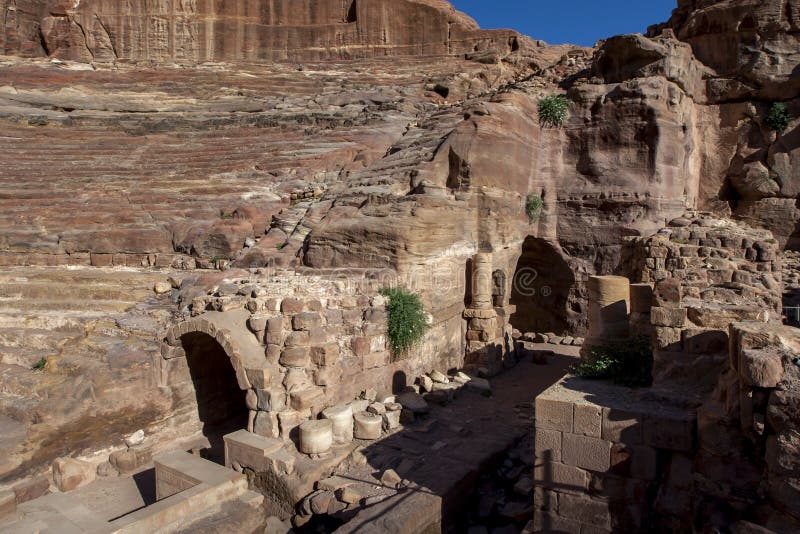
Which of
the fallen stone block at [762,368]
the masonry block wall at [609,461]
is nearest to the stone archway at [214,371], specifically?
the masonry block wall at [609,461]

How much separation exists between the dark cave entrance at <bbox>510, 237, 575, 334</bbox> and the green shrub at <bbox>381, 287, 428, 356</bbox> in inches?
251

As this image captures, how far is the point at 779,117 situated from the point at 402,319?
44.1ft

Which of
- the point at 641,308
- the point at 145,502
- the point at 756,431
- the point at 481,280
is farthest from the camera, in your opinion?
the point at 481,280

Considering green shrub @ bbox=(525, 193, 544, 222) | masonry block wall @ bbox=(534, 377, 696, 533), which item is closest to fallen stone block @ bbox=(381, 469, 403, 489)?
masonry block wall @ bbox=(534, 377, 696, 533)

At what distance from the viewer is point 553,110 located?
14219 millimetres

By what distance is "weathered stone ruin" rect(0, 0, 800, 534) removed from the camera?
5.19m

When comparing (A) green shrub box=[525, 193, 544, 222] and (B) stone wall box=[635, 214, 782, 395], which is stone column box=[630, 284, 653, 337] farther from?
(A) green shrub box=[525, 193, 544, 222]

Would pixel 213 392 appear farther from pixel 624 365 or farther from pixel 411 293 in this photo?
pixel 624 365

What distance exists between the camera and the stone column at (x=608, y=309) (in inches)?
271

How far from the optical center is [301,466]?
6777 millimetres

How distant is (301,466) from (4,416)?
4103 millimetres

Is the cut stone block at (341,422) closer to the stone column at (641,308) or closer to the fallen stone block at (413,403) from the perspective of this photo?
the fallen stone block at (413,403)

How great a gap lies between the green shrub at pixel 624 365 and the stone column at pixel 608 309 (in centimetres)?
57

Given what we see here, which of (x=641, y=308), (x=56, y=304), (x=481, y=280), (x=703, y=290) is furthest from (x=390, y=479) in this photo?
(x=56, y=304)
